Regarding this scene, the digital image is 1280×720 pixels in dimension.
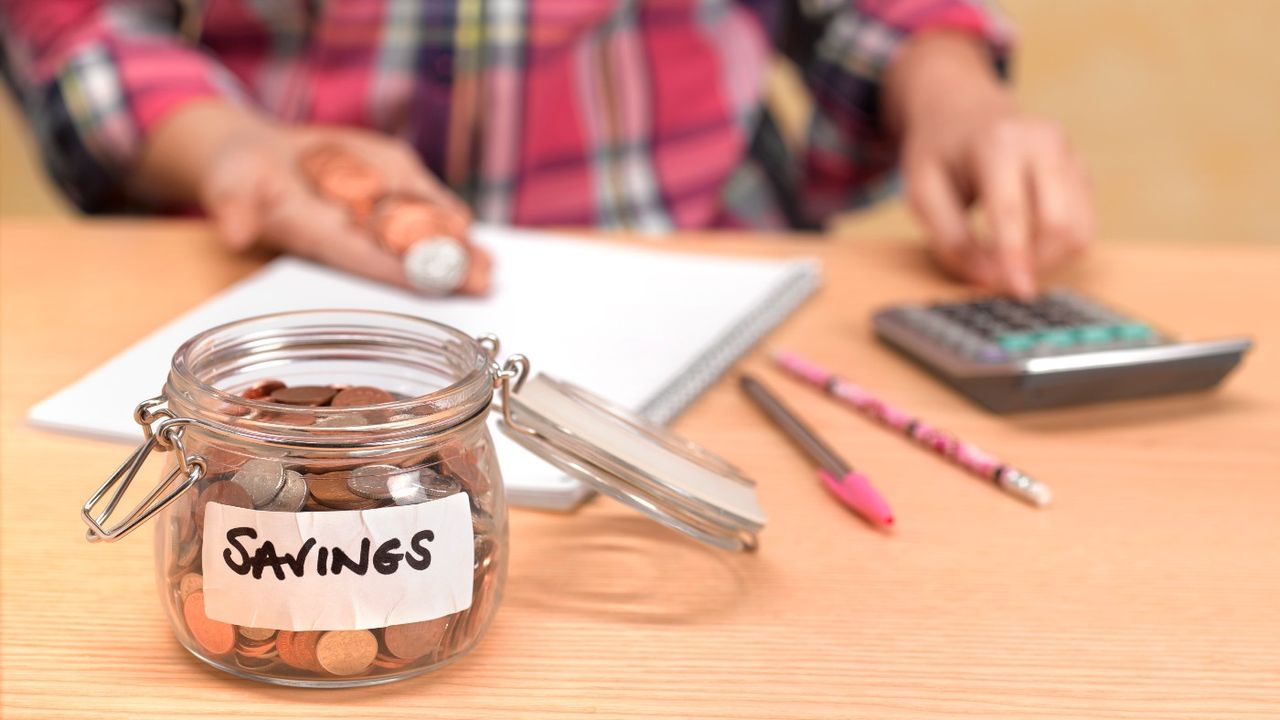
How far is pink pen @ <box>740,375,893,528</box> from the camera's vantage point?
0.41m

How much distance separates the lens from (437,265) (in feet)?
1.97

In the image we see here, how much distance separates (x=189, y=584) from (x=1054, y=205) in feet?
1.91

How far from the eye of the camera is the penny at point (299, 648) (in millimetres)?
286

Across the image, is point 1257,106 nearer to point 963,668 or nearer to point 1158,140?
point 1158,140

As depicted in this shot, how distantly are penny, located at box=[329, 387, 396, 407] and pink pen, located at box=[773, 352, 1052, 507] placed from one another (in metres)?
0.25

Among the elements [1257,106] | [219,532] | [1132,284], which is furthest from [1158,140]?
[219,532]

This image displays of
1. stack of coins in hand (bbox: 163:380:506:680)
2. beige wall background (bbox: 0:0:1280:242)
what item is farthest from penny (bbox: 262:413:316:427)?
beige wall background (bbox: 0:0:1280:242)

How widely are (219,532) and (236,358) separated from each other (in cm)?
7

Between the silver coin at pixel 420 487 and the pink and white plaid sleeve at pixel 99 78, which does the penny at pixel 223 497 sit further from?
the pink and white plaid sleeve at pixel 99 78

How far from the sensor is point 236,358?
336mm

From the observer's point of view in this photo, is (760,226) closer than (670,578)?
No

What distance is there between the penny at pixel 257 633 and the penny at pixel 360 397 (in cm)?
6

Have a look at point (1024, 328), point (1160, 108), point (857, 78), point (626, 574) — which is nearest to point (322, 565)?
point (626, 574)

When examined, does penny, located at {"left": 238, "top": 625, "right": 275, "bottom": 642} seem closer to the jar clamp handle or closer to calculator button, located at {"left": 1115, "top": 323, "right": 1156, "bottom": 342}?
the jar clamp handle
